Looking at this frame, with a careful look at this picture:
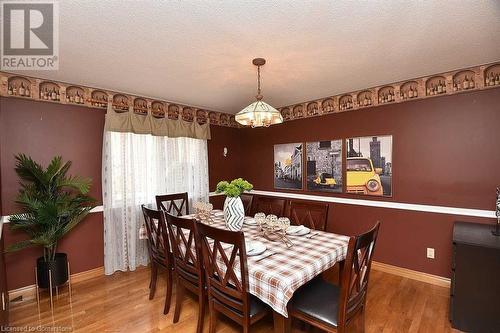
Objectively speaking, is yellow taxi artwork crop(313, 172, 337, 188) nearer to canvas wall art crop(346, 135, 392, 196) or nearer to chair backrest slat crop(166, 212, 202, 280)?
canvas wall art crop(346, 135, 392, 196)

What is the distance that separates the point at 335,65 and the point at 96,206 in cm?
330

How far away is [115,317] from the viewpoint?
2197 millimetres

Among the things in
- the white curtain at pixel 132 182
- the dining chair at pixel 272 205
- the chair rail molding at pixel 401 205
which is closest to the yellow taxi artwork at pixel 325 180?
the chair rail molding at pixel 401 205

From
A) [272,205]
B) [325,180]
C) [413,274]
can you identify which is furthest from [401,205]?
[272,205]

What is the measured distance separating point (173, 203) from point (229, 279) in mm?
2004

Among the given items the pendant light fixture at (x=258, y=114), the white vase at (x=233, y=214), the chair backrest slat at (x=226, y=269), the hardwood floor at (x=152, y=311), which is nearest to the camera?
the chair backrest slat at (x=226, y=269)

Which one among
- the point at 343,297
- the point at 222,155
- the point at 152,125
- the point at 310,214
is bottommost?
the point at 343,297

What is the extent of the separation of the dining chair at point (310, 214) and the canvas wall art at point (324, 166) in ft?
3.42

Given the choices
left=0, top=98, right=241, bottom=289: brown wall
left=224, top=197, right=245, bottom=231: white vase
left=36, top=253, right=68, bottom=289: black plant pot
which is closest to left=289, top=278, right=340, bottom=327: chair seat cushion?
left=224, top=197, right=245, bottom=231: white vase

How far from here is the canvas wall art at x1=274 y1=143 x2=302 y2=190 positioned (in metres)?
3.97

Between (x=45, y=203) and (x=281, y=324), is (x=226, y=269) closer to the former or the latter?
(x=281, y=324)

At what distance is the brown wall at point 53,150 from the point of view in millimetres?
2494

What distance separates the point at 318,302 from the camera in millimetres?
1615

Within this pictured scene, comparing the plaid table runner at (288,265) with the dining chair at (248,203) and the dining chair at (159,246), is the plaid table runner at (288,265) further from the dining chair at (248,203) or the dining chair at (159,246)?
the dining chair at (248,203)
